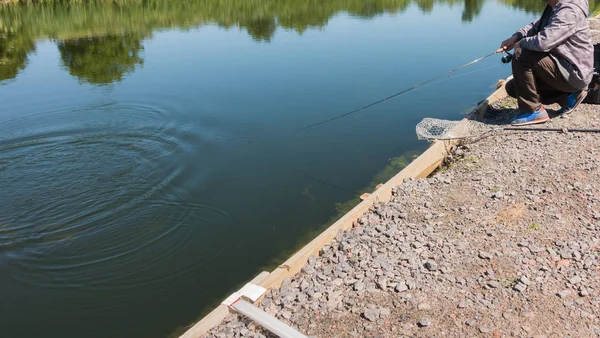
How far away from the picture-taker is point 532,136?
6422 mm

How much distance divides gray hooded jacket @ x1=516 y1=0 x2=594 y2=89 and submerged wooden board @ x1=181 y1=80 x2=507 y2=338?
130 cm

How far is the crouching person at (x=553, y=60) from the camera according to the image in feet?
20.1

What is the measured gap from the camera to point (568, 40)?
631cm

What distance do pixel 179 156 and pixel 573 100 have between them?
213 inches

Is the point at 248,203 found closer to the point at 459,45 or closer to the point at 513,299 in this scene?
the point at 513,299

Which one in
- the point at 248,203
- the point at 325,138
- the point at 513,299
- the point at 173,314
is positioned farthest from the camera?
the point at 325,138

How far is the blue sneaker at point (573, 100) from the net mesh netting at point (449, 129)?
115 cm

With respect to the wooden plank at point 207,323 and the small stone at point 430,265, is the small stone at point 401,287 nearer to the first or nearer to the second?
the small stone at point 430,265

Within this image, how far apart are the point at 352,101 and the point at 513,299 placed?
6247mm

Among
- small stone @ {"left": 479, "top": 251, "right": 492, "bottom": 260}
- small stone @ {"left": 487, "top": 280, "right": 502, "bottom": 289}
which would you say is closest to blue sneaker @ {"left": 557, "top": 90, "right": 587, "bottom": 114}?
small stone @ {"left": 479, "top": 251, "right": 492, "bottom": 260}

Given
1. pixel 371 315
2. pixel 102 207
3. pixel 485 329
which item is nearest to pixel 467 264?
pixel 485 329

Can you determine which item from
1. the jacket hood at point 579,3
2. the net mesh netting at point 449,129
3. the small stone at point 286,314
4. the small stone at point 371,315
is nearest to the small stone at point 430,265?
the small stone at point 371,315

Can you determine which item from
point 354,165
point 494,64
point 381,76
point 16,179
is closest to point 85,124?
point 16,179

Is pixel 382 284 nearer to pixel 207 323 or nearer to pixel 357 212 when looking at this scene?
pixel 357 212
